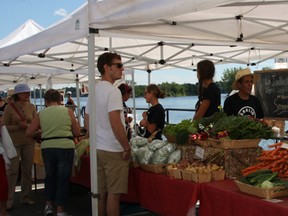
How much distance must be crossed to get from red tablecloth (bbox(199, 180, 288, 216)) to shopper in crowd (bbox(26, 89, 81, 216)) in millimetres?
1946

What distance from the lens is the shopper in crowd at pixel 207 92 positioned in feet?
12.3

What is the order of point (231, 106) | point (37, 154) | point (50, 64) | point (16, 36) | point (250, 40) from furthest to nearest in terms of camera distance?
point (50, 64), point (16, 36), point (37, 154), point (250, 40), point (231, 106)

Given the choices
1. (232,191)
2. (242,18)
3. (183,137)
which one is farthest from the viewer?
(242,18)

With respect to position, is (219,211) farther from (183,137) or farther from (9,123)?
(9,123)

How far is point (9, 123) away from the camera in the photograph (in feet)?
17.0

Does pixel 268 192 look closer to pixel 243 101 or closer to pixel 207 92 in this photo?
pixel 207 92

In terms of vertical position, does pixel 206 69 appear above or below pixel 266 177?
above

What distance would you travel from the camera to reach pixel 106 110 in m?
3.41

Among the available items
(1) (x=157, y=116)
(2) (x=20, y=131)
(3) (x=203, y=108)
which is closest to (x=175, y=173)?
(3) (x=203, y=108)

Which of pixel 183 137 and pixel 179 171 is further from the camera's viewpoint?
pixel 183 137

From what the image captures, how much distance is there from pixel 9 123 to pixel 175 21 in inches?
99.0

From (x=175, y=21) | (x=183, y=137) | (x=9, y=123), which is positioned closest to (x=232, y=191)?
(x=183, y=137)

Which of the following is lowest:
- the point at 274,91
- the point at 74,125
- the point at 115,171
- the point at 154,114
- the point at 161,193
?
the point at 161,193

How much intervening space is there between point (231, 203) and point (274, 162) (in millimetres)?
429
